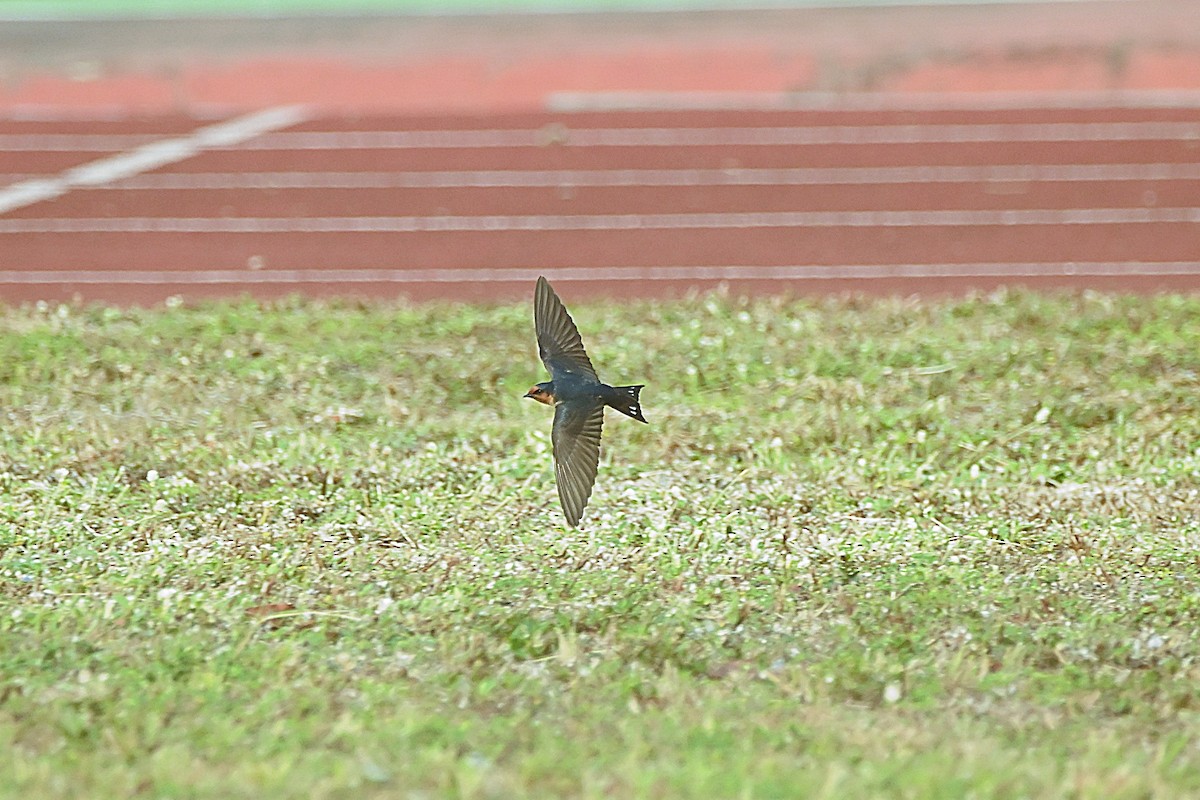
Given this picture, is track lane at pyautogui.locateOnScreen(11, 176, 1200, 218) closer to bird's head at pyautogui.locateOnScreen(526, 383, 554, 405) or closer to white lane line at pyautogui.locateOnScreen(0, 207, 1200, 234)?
white lane line at pyautogui.locateOnScreen(0, 207, 1200, 234)

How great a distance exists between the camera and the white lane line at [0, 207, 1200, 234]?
1069 centimetres

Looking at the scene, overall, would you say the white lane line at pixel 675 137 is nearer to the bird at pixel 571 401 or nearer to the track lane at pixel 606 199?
the track lane at pixel 606 199

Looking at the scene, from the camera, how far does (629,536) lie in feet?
17.7

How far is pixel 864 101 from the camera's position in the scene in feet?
46.3

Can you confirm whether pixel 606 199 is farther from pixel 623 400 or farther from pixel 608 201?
pixel 623 400

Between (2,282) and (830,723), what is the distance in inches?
281

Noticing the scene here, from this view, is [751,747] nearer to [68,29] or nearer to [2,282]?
[2,282]

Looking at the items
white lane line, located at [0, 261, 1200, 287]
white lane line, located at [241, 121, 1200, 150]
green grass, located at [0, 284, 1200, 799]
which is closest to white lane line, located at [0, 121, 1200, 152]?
white lane line, located at [241, 121, 1200, 150]

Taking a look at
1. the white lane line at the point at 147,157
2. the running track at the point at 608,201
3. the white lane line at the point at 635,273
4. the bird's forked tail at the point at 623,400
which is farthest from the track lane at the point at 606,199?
the bird's forked tail at the point at 623,400

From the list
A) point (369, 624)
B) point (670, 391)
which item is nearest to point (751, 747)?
point (369, 624)

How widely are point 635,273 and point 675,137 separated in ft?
10.7

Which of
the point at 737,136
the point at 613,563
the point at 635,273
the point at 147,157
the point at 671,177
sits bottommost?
the point at 613,563

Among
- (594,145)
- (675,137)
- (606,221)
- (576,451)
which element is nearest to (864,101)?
(675,137)

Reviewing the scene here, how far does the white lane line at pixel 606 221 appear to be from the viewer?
1069 cm
